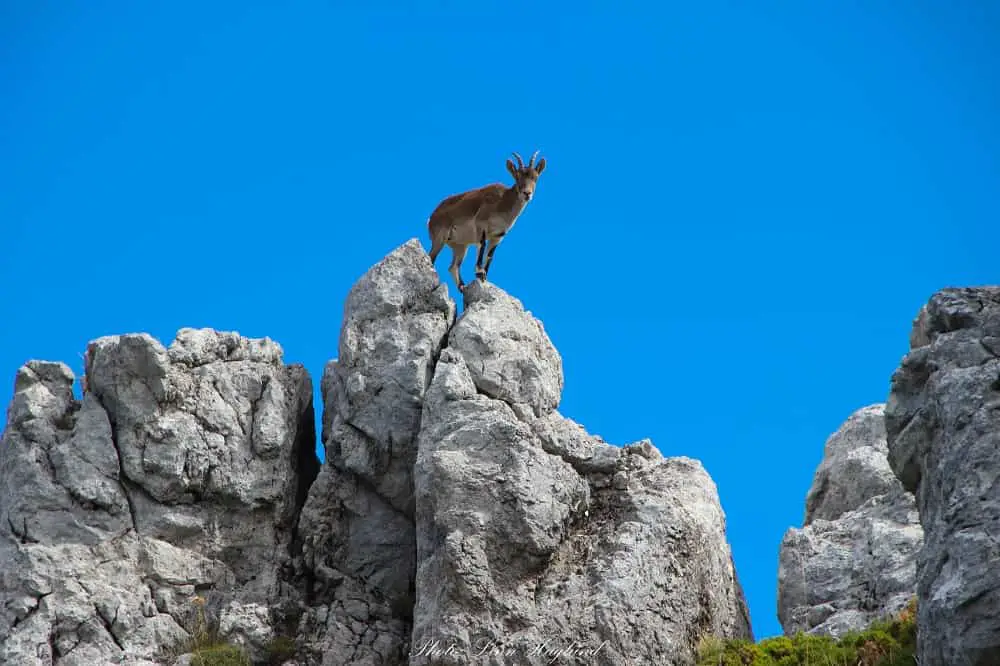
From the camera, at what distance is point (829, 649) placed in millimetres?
21672

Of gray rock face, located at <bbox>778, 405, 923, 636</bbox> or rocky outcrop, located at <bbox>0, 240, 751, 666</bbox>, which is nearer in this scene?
rocky outcrop, located at <bbox>0, 240, 751, 666</bbox>

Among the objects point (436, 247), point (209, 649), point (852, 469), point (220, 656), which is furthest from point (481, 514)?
point (436, 247)

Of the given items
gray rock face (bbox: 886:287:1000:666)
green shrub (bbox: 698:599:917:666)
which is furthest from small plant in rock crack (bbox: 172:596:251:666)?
gray rock face (bbox: 886:287:1000:666)

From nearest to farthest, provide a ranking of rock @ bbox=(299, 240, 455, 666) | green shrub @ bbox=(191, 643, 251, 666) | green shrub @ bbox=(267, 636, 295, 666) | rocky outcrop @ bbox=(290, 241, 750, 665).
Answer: rocky outcrop @ bbox=(290, 241, 750, 665)
green shrub @ bbox=(191, 643, 251, 666)
green shrub @ bbox=(267, 636, 295, 666)
rock @ bbox=(299, 240, 455, 666)

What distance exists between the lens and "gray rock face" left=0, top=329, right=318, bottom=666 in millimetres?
23562

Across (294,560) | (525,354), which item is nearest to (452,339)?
(525,354)

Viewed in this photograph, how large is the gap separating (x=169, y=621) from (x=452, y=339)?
23.8 ft

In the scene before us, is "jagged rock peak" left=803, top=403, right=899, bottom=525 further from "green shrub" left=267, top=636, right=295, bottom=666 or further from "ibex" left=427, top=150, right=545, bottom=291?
"green shrub" left=267, top=636, right=295, bottom=666

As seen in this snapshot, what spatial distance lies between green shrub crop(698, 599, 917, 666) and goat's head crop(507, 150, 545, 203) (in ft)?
36.1

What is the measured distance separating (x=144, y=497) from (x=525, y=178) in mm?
10469

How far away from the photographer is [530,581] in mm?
22359

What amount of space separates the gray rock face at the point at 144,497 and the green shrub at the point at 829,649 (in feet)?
26.0

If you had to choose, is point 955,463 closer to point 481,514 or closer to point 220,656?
point 481,514

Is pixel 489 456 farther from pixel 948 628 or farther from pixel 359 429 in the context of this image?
pixel 948 628
